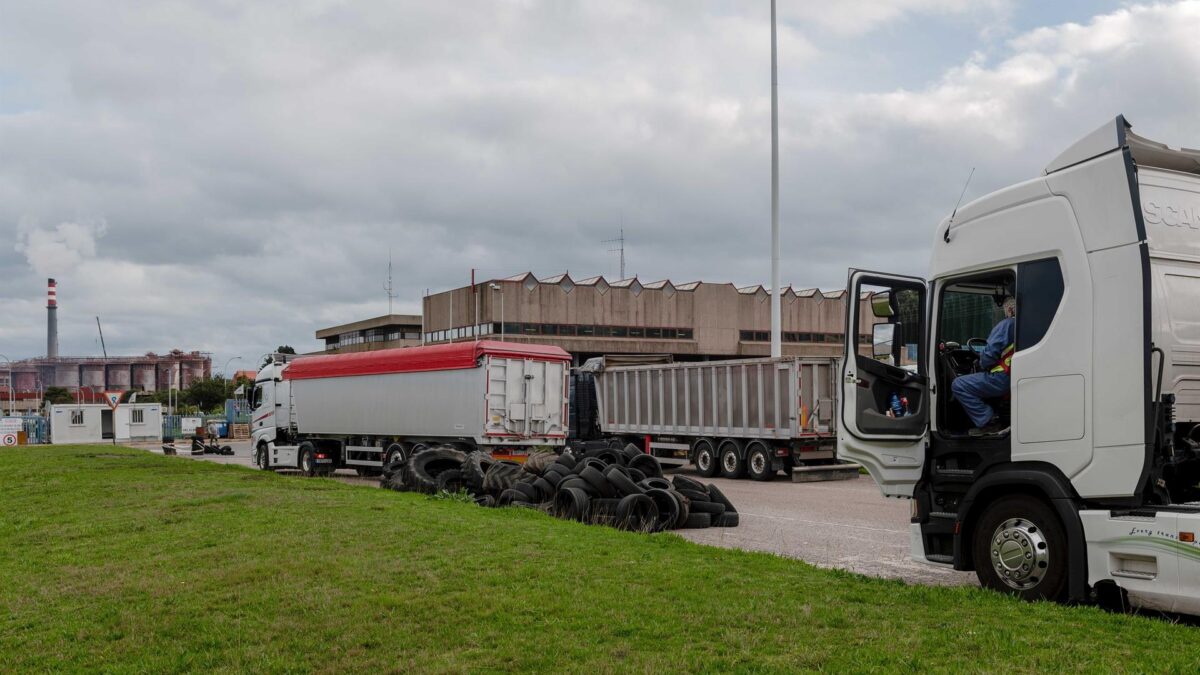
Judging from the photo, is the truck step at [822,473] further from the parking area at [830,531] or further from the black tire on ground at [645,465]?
the black tire on ground at [645,465]

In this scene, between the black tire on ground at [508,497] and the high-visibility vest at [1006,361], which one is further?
the black tire on ground at [508,497]

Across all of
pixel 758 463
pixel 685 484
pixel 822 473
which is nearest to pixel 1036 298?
pixel 685 484

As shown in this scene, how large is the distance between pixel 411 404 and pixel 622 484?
1142 cm

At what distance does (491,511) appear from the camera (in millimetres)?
13633

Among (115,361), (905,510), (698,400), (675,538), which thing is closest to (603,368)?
(698,400)

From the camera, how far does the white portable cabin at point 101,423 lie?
5106cm

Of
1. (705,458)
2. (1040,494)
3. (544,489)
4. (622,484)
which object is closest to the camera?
(1040,494)

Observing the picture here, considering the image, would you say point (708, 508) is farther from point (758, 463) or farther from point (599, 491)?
point (758, 463)

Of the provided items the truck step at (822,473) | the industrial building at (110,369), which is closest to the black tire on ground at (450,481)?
the truck step at (822,473)

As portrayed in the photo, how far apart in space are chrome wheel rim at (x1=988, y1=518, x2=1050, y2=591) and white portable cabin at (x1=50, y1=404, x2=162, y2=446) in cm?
4916

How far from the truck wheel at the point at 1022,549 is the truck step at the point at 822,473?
14.6 metres

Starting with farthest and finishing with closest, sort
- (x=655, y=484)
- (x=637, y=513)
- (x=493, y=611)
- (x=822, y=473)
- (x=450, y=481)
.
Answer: (x=822, y=473) < (x=450, y=481) < (x=655, y=484) < (x=637, y=513) < (x=493, y=611)

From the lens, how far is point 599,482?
13.3 metres

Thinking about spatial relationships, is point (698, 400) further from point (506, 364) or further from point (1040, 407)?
point (1040, 407)
